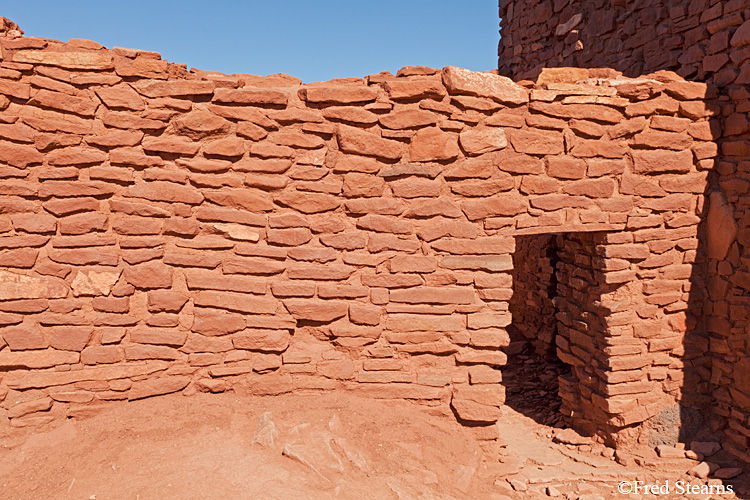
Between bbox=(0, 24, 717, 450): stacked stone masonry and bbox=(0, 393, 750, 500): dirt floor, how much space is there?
128 millimetres

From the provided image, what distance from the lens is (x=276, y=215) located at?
3.48 metres

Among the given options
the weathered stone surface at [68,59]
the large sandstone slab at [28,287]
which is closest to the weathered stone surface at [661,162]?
the weathered stone surface at [68,59]

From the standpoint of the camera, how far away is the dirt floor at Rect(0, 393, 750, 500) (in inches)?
104

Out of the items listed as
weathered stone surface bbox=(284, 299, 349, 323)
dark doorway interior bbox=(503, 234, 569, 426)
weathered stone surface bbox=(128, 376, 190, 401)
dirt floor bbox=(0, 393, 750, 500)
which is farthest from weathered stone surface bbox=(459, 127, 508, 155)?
dark doorway interior bbox=(503, 234, 569, 426)

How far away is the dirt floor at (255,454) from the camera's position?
8.67ft

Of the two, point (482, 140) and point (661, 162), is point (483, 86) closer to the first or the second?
point (482, 140)

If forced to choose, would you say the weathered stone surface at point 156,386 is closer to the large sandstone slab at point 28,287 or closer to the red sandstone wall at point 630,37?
the large sandstone slab at point 28,287

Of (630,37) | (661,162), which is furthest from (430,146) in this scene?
(630,37)

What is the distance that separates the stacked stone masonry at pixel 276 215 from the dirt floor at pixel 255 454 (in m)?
0.13

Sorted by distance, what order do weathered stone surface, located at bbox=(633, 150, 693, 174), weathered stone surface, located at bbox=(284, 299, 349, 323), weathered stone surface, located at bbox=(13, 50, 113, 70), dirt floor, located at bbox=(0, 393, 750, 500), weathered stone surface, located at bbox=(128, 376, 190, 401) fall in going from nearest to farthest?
dirt floor, located at bbox=(0, 393, 750, 500) < weathered stone surface, located at bbox=(13, 50, 113, 70) < weathered stone surface, located at bbox=(128, 376, 190, 401) < weathered stone surface, located at bbox=(284, 299, 349, 323) < weathered stone surface, located at bbox=(633, 150, 693, 174)

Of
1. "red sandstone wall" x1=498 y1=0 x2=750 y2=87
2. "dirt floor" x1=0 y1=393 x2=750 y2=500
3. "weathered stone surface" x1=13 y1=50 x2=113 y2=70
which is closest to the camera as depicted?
"dirt floor" x1=0 y1=393 x2=750 y2=500

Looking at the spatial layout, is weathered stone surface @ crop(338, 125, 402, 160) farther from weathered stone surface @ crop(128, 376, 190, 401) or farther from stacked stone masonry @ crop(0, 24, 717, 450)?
weathered stone surface @ crop(128, 376, 190, 401)

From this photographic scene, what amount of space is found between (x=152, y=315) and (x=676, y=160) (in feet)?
12.8

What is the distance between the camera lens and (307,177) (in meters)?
3.49
